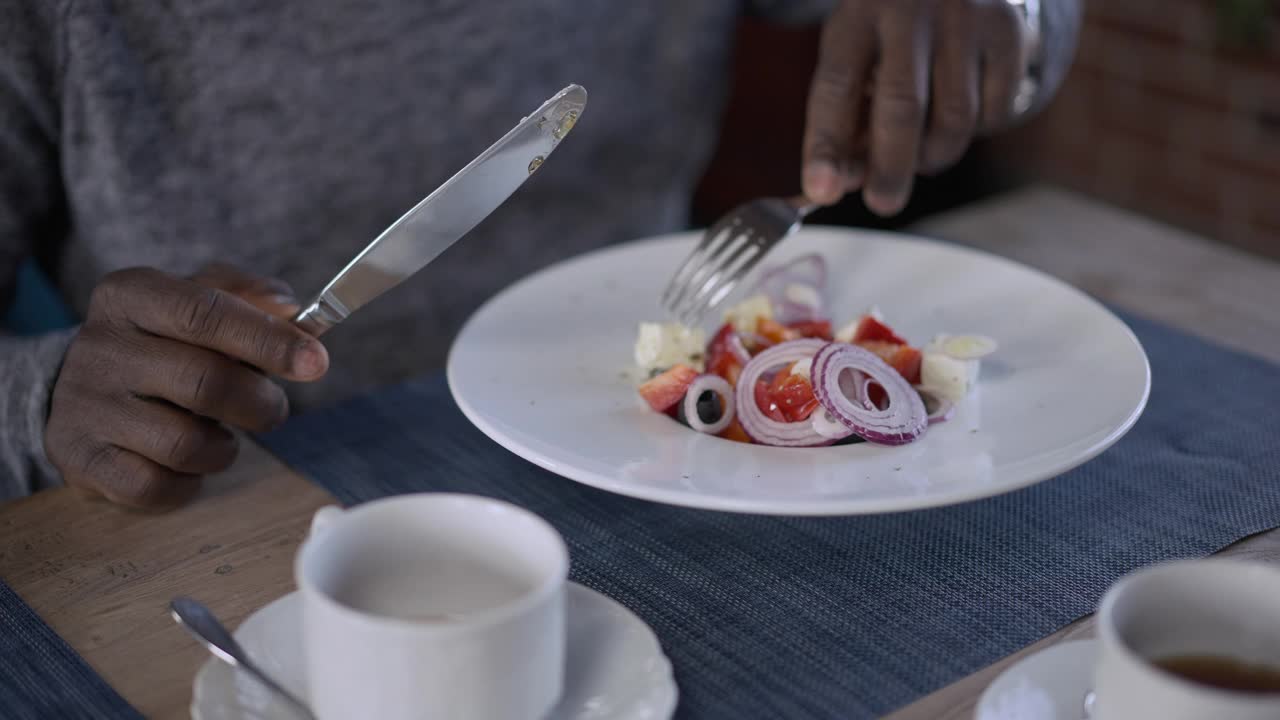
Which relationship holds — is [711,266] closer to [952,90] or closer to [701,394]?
[701,394]

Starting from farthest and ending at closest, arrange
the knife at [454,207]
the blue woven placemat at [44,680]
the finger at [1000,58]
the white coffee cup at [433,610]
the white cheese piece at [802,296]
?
the finger at [1000,58] < the white cheese piece at [802,296] < the knife at [454,207] < the blue woven placemat at [44,680] < the white coffee cup at [433,610]

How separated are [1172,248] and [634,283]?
776mm

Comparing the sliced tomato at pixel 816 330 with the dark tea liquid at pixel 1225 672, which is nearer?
the dark tea liquid at pixel 1225 672

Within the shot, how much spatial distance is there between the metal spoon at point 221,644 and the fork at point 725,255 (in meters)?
0.60

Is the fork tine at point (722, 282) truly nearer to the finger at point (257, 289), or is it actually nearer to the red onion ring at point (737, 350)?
the red onion ring at point (737, 350)

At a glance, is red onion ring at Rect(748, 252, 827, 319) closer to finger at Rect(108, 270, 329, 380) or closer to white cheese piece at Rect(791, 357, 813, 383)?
white cheese piece at Rect(791, 357, 813, 383)

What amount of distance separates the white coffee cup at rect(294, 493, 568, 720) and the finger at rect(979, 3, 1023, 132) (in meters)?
0.99

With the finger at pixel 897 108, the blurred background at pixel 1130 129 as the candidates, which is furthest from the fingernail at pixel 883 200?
the blurred background at pixel 1130 129

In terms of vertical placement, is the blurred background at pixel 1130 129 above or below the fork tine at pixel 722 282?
below

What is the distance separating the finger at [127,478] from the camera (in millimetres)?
958

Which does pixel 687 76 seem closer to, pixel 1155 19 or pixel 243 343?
pixel 243 343

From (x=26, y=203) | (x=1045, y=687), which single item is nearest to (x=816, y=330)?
(x=1045, y=687)

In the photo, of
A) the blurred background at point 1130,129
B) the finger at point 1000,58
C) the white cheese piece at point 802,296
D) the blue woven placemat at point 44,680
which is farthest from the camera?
the blurred background at point 1130,129

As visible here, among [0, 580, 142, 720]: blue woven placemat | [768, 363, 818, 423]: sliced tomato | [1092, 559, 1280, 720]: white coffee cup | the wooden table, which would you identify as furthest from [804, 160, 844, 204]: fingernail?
[0, 580, 142, 720]: blue woven placemat
